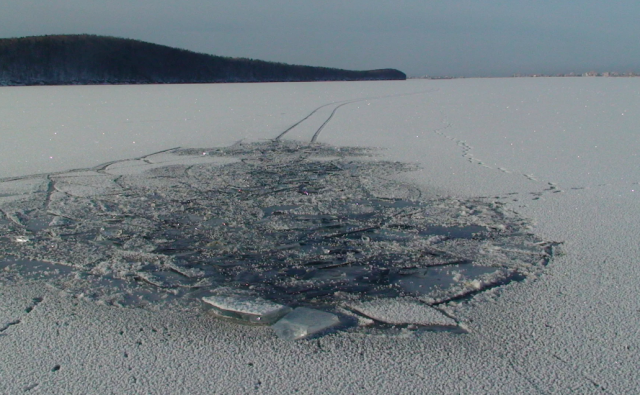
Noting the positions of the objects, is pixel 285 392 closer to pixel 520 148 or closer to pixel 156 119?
pixel 520 148

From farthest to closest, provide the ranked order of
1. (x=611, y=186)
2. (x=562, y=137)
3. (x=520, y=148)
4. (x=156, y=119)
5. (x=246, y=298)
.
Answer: (x=156, y=119) < (x=562, y=137) < (x=520, y=148) < (x=611, y=186) < (x=246, y=298)

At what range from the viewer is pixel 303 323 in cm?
184

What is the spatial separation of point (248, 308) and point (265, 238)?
89 cm

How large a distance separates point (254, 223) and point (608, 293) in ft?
5.81

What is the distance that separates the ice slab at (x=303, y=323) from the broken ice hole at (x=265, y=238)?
62mm

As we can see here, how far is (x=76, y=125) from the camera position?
812 cm

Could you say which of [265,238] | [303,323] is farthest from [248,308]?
[265,238]

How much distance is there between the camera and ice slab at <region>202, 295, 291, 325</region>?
6.17ft

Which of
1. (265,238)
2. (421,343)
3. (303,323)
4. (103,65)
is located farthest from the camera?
(103,65)

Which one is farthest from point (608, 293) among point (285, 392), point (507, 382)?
point (285, 392)

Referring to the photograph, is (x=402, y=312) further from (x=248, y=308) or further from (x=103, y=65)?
(x=103, y=65)

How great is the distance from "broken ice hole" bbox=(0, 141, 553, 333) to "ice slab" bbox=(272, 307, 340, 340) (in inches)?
2.4

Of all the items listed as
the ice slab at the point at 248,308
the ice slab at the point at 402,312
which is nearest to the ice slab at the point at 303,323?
the ice slab at the point at 248,308

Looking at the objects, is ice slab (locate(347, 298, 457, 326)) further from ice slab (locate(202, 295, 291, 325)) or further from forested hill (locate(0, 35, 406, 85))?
forested hill (locate(0, 35, 406, 85))
